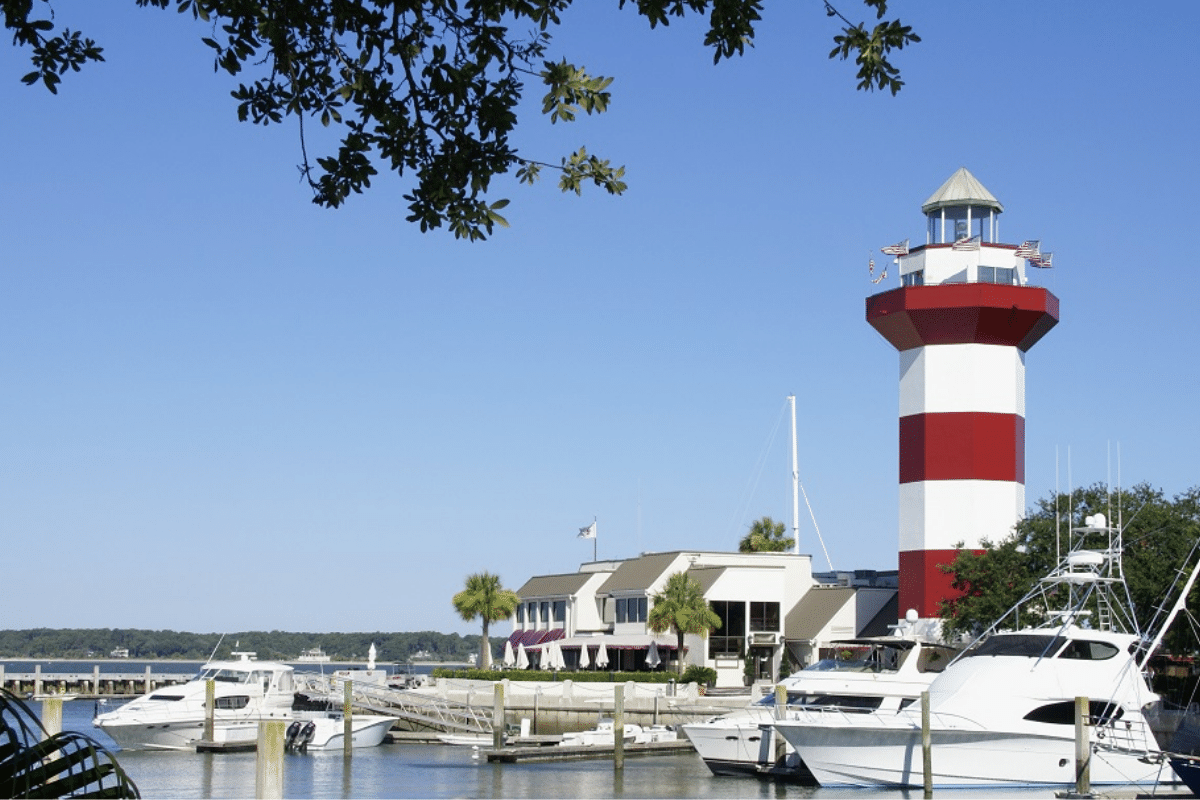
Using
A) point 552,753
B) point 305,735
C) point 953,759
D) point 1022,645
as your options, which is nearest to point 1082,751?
point 953,759

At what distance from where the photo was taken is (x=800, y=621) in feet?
207

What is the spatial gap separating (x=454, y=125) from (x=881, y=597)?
186 ft

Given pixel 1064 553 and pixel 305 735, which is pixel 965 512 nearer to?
pixel 1064 553

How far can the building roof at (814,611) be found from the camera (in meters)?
61.8

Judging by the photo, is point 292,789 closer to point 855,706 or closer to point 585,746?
point 585,746

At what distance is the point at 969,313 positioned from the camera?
53094 mm

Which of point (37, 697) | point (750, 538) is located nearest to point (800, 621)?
point (750, 538)

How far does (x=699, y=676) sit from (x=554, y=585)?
54.9ft

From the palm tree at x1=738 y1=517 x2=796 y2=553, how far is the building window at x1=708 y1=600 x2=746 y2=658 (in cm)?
803

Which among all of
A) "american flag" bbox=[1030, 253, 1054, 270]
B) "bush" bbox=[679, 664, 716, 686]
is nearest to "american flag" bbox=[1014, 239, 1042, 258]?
"american flag" bbox=[1030, 253, 1054, 270]

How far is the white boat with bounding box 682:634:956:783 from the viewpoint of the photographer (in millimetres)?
38312

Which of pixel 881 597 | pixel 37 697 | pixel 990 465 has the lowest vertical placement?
pixel 37 697

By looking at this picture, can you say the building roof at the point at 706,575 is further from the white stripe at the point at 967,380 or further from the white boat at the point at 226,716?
the white boat at the point at 226,716

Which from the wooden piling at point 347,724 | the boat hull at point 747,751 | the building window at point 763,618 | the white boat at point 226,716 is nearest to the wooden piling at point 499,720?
the wooden piling at point 347,724
